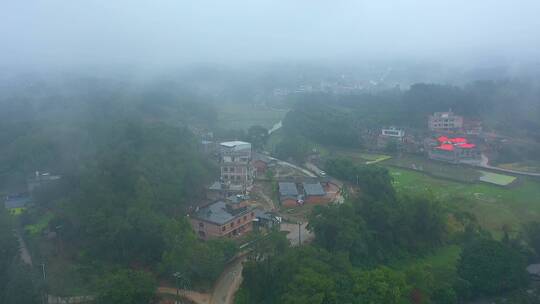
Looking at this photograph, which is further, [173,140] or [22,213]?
[173,140]

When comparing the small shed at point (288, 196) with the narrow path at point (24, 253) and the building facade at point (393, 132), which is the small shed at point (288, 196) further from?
the building facade at point (393, 132)

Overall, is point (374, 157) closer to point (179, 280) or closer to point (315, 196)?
point (315, 196)

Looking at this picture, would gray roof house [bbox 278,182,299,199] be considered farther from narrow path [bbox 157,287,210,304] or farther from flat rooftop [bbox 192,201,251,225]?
narrow path [bbox 157,287,210,304]

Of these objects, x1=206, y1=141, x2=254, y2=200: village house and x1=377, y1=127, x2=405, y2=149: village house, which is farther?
x1=377, y1=127, x2=405, y2=149: village house

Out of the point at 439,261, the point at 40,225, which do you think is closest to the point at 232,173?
the point at 40,225

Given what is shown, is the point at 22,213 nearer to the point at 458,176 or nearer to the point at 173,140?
the point at 173,140

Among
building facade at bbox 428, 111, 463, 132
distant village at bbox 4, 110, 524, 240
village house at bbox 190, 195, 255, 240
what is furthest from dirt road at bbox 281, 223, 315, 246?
building facade at bbox 428, 111, 463, 132

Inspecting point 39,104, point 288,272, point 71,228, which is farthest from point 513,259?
point 39,104
